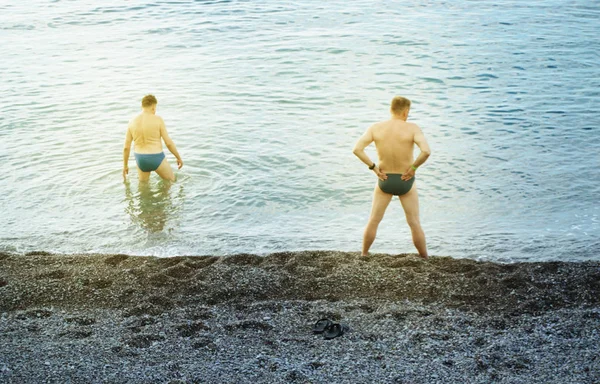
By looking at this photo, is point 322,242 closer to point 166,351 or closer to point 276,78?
point 166,351

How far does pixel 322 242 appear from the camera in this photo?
402 inches

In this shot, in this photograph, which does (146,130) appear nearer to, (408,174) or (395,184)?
(395,184)

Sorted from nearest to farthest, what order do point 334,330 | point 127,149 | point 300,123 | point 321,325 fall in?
point 334,330 < point 321,325 < point 127,149 < point 300,123

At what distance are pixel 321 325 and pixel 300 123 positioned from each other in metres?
9.25

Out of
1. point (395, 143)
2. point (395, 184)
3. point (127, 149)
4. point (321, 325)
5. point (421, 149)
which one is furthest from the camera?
point (127, 149)

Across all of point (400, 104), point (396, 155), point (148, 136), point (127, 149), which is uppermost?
point (400, 104)

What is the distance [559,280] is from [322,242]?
327 cm

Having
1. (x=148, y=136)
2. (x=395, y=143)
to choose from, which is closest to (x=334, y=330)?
(x=395, y=143)

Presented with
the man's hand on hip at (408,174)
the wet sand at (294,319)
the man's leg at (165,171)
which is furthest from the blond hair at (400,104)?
the man's leg at (165,171)

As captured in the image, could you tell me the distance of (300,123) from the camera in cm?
1596

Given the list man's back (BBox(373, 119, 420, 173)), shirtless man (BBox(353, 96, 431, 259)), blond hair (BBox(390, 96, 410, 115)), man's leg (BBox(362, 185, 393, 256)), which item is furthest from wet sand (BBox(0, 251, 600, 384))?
blond hair (BBox(390, 96, 410, 115))

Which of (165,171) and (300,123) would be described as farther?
(300,123)

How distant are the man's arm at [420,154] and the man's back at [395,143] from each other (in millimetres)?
66

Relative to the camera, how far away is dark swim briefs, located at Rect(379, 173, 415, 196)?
8.51 meters
